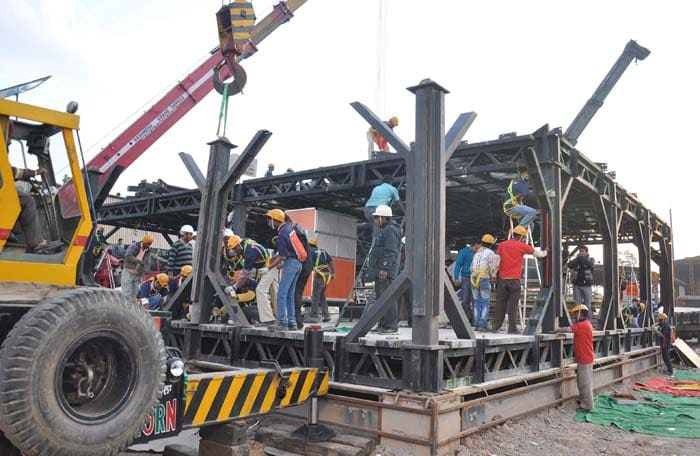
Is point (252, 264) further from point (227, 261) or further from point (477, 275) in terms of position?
point (477, 275)

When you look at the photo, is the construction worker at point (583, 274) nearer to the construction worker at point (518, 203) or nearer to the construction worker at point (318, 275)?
the construction worker at point (518, 203)

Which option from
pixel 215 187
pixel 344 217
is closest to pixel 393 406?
pixel 215 187

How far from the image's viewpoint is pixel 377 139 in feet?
46.9

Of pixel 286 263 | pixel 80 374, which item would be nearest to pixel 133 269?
pixel 286 263

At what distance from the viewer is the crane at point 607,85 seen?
17719mm

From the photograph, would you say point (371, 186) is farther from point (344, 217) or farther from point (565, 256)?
point (565, 256)

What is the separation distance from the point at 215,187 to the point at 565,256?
60.4 ft

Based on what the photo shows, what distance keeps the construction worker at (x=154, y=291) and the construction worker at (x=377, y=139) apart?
6.35 m

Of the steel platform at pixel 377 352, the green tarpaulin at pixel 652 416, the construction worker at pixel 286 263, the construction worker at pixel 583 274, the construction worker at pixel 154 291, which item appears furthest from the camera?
the construction worker at pixel 583 274

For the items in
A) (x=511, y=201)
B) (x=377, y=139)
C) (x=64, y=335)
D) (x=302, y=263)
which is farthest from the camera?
(x=377, y=139)

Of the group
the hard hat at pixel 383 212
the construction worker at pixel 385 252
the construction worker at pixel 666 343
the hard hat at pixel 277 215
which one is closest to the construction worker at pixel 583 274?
the construction worker at pixel 666 343

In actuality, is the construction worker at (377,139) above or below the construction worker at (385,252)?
above

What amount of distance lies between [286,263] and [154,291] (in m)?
4.40

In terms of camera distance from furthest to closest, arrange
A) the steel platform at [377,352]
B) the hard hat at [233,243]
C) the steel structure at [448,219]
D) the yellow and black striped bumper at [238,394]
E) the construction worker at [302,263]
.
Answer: the hard hat at [233,243] → the construction worker at [302,263] → the steel platform at [377,352] → the steel structure at [448,219] → the yellow and black striped bumper at [238,394]
